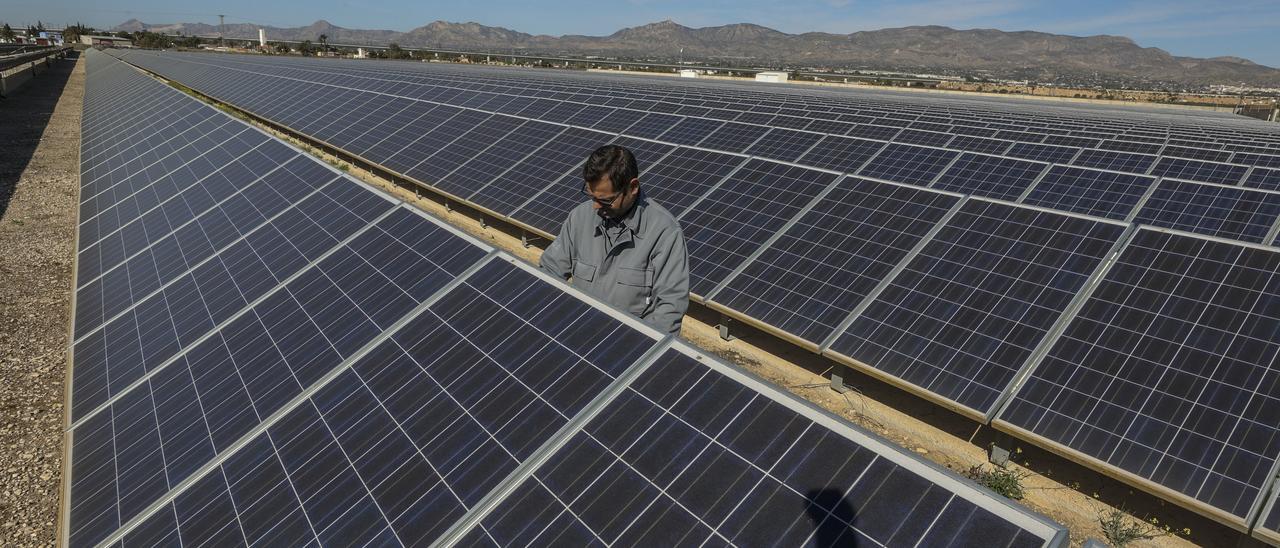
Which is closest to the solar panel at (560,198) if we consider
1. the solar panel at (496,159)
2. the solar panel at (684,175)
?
the solar panel at (684,175)

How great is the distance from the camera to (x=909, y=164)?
17.4 metres

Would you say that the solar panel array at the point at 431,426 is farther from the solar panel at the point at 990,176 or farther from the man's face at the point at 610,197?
the solar panel at the point at 990,176

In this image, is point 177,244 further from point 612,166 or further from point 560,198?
point 612,166

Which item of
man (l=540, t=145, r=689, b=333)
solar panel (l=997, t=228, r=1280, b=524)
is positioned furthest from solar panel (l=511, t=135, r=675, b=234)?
solar panel (l=997, t=228, r=1280, b=524)

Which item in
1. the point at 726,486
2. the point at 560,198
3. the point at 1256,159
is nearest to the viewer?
the point at 726,486

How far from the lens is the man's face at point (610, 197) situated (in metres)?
4.67

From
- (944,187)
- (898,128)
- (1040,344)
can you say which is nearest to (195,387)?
(1040,344)

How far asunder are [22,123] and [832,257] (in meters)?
44.2

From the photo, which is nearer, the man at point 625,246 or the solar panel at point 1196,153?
the man at point 625,246

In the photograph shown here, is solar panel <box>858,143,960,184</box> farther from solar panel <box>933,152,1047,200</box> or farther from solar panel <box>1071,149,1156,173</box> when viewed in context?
solar panel <box>1071,149,1156,173</box>

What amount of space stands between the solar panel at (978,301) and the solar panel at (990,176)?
5768 mm

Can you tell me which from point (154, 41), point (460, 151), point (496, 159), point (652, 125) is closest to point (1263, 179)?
point (652, 125)

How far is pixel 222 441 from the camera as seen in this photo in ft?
15.9

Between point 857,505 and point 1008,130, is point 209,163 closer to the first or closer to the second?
point 857,505
